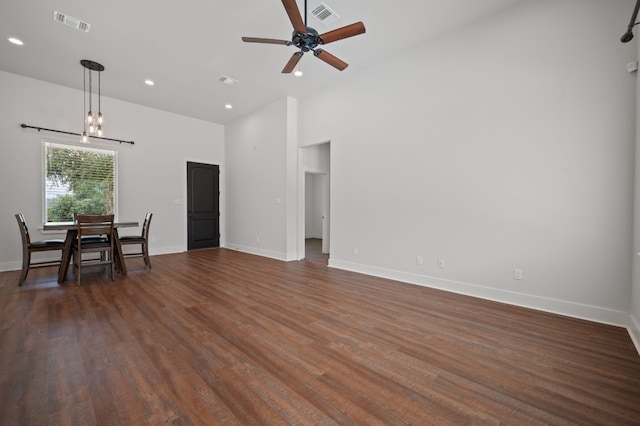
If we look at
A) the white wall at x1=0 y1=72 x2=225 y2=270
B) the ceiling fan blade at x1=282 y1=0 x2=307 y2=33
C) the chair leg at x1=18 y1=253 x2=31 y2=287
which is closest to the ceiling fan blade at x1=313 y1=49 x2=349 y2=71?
the ceiling fan blade at x1=282 y1=0 x2=307 y2=33

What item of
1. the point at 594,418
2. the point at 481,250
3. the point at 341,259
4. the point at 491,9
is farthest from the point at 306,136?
the point at 594,418

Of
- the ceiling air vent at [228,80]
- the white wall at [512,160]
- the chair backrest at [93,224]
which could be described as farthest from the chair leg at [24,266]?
the white wall at [512,160]

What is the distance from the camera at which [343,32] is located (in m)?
2.68

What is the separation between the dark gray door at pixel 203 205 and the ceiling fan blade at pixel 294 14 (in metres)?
5.45

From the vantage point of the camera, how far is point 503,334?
244 cm

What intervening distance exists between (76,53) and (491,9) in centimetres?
576

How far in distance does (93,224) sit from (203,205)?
3336 mm

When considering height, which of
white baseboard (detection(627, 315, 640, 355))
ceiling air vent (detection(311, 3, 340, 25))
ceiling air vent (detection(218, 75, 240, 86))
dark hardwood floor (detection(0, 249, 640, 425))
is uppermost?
ceiling air vent (detection(218, 75, 240, 86))

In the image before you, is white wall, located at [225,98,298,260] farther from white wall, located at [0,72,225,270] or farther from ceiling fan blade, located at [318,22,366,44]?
ceiling fan blade, located at [318,22,366,44]

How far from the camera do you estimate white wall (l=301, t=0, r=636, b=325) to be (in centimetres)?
265

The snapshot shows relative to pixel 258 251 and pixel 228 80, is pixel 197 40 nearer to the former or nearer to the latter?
pixel 228 80

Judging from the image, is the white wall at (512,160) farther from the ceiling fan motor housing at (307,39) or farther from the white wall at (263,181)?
the ceiling fan motor housing at (307,39)

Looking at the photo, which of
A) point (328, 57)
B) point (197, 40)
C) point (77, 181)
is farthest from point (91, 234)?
point (328, 57)

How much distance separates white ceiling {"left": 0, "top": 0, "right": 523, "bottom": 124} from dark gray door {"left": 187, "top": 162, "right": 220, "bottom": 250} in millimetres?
2189
